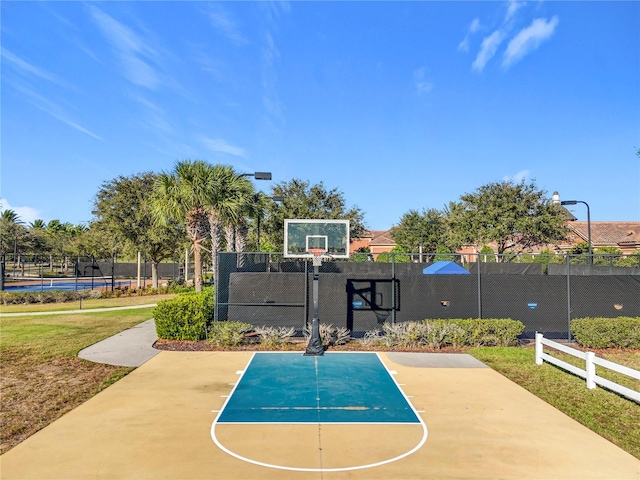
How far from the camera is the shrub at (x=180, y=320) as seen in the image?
12.0 m

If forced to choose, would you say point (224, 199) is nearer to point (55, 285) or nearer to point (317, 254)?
point (317, 254)

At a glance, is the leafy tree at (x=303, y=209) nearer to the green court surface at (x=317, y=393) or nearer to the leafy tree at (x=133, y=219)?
the leafy tree at (x=133, y=219)

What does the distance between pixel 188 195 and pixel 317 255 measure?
781 cm

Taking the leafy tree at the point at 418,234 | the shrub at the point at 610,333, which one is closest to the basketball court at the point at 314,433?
the shrub at the point at 610,333

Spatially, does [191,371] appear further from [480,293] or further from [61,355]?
[480,293]

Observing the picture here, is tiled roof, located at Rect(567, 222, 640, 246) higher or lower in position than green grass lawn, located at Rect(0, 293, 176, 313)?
higher

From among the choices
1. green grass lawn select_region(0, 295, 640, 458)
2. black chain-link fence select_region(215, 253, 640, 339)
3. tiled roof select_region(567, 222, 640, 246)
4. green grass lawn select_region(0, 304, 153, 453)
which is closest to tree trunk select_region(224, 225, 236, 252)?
green grass lawn select_region(0, 304, 153, 453)

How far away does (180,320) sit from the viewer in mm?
12133

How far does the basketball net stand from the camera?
10906 mm

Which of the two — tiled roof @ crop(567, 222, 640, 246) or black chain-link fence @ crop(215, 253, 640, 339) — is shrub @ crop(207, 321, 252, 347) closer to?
black chain-link fence @ crop(215, 253, 640, 339)

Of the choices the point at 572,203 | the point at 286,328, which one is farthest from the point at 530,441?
the point at 572,203

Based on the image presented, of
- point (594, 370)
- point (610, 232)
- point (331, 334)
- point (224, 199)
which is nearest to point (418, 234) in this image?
point (610, 232)

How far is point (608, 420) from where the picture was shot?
659 cm

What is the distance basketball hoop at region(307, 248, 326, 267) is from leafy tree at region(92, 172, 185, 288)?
65.3 ft
